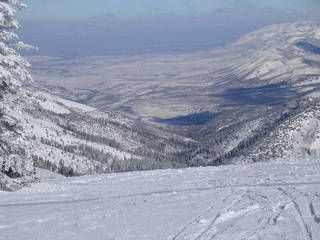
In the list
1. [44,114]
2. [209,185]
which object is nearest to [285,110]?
[44,114]

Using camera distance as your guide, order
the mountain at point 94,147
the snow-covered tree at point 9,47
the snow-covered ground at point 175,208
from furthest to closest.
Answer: the mountain at point 94,147 < the snow-covered tree at point 9,47 < the snow-covered ground at point 175,208

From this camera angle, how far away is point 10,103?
21750mm

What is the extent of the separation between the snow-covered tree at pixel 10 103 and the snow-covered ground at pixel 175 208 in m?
1.38

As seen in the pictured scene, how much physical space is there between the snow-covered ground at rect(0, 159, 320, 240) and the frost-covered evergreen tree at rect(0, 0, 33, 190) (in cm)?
135

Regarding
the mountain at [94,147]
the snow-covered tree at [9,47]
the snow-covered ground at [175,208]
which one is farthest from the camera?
the mountain at [94,147]

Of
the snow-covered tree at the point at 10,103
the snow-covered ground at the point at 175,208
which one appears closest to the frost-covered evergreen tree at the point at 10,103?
the snow-covered tree at the point at 10,103

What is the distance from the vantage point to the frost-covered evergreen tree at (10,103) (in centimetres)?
2145

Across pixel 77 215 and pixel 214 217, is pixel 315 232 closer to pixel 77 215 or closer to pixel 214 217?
pixel 214 217

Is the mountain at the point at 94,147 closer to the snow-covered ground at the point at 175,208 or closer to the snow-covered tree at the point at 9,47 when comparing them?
the snow-covered tree at the point at 9,47

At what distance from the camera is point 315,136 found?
115188 millimetres

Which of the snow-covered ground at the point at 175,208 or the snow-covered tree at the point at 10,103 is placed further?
the snow-covered tree at the point at 10,103

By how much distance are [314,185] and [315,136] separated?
336 feet

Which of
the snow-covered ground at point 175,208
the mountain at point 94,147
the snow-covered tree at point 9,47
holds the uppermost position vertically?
the snow-covered tree at point 9,47


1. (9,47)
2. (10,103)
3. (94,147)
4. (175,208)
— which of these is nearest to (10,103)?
(10,103)
